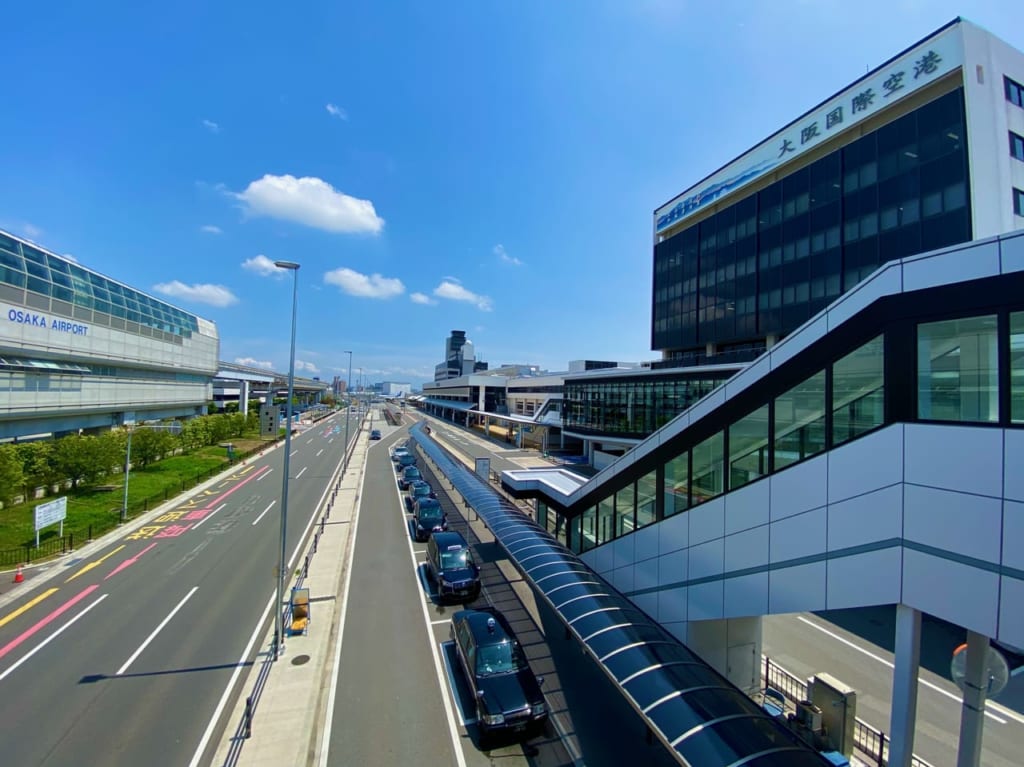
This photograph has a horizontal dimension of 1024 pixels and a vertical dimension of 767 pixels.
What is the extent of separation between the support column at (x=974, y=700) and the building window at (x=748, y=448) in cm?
381

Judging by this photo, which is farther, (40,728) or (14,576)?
(14,576)

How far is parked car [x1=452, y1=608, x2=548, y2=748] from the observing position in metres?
9.77

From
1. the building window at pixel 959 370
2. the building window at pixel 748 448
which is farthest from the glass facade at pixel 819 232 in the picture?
the building window at pixel 959 370

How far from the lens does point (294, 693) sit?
11.2 m

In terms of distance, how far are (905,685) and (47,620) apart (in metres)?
23.2

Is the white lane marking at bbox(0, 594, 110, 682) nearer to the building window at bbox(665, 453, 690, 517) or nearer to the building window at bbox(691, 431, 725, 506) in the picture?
the building window at bbox(665, 453, 690, 517)

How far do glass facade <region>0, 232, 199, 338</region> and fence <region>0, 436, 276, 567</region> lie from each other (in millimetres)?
15688

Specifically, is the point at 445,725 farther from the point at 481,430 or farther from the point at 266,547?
the point at 481,430

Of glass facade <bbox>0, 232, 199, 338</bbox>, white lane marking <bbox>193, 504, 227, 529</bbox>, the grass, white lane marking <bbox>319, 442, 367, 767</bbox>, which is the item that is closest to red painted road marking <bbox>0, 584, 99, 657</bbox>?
the grass

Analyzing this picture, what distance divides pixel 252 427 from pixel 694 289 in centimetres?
6920

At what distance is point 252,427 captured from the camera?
72.9 meters

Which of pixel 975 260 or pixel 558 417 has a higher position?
pixel 975 260

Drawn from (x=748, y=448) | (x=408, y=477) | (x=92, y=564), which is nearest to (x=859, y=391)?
(x=748, y=448)

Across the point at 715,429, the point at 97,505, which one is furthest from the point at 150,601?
the point at 715,429
